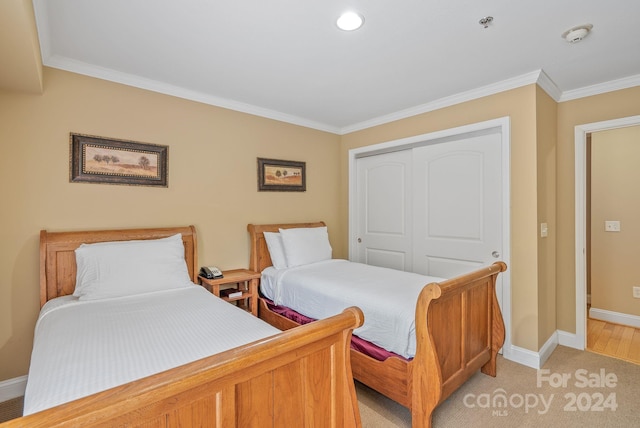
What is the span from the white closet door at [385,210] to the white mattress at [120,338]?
88.9 inches

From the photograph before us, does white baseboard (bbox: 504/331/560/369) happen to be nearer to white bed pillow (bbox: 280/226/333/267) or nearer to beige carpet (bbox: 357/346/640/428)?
beige carpet (bbox: 357/346/640/428)

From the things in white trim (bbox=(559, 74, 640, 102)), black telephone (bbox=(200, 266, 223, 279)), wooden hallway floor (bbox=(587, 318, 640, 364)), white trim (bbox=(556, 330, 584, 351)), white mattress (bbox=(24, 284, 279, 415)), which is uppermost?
white trim (bbox=(559, 74, 640, 102))

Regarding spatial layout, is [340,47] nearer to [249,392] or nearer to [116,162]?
[116,162]

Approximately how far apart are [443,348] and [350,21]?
2.03 m

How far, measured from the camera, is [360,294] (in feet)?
7.18

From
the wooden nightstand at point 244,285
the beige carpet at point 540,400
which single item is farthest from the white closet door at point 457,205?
the wooden nightstand at point 244,285

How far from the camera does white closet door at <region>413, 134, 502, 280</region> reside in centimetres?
279

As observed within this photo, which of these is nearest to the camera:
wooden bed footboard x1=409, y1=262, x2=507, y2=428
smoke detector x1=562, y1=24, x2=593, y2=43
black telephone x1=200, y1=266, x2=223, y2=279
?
wooden bed footboard x1=409, y1=262, x2=507, y2=428

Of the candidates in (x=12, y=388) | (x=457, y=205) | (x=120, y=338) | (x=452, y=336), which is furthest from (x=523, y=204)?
(x=12, y=388)

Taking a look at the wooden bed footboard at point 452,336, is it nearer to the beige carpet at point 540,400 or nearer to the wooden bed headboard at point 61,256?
the beige carpet at point 540,400

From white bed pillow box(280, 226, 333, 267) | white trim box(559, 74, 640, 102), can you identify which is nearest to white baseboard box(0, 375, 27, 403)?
white bed pillow box(280, 226, 333, 267)

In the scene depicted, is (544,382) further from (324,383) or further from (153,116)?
(153,116)

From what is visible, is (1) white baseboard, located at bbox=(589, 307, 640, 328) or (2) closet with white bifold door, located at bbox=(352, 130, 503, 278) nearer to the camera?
(2) closet with white bifold door, located at bbox=(352, 130, 503, 278)

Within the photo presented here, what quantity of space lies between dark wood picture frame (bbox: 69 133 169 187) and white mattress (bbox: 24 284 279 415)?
943 mm
